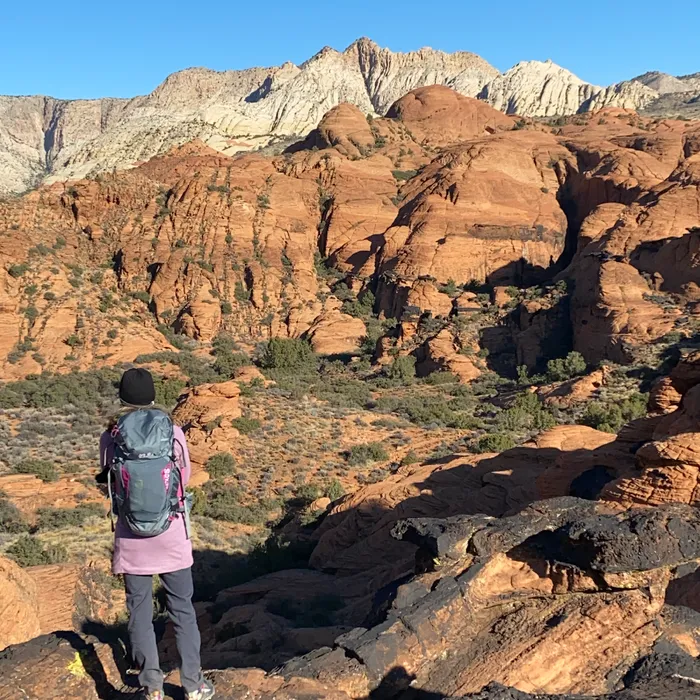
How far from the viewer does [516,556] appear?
277 inches

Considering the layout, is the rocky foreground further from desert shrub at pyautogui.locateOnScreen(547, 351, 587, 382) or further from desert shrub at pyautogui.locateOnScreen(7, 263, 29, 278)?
desert shrub at pyautogui.locateOnScreen(7, 263, 29, 278)

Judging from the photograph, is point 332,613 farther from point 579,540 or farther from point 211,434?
point 211,434

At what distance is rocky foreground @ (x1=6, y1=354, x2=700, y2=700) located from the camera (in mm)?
4555

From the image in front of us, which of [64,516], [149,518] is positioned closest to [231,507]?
[64,516]

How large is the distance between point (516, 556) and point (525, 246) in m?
36.6

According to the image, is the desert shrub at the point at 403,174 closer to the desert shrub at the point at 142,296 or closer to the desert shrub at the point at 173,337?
the desert shrub at the point at 142,296

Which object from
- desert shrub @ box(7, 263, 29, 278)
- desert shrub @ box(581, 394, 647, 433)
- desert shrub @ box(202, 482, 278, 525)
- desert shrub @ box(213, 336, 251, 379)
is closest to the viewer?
desert shrub @ box(202, 482, 278, 525)

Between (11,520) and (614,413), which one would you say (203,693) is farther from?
(614,413)

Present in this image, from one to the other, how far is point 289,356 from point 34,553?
20.9 meters

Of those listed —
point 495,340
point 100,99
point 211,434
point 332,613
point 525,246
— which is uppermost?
point 100,99

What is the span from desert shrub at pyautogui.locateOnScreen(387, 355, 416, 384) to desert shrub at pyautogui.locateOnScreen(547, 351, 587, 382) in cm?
670

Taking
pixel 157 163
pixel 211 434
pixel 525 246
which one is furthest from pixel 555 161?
pixel 211 434

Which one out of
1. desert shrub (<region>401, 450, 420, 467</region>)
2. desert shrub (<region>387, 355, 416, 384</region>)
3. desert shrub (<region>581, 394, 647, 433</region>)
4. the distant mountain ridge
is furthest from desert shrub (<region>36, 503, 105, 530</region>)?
the distant mountain ridge

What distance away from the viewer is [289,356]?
33.2 m
